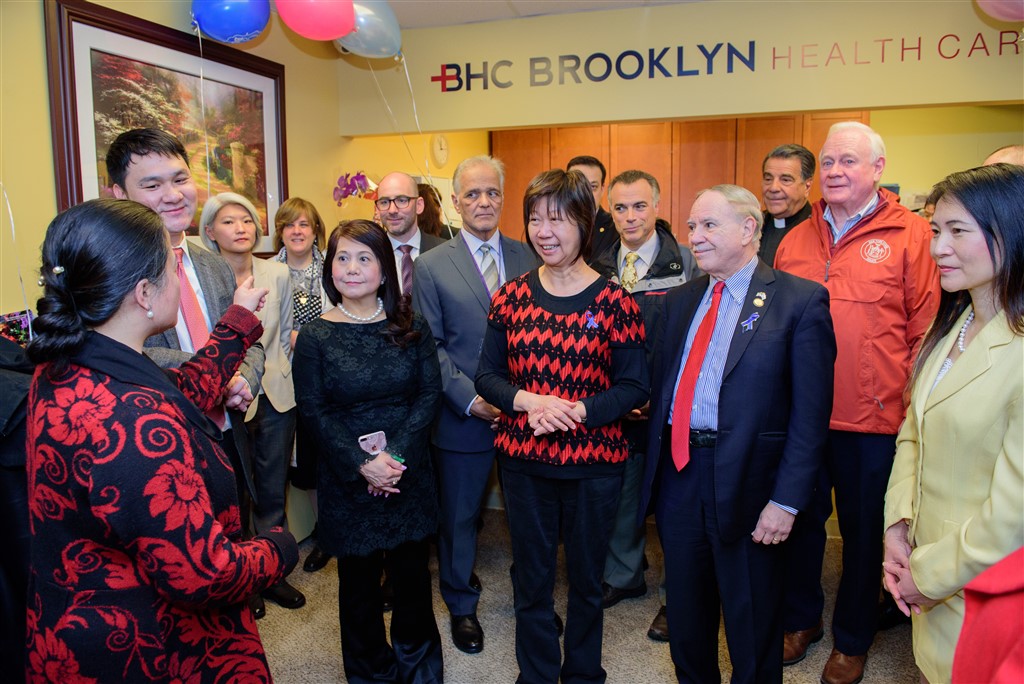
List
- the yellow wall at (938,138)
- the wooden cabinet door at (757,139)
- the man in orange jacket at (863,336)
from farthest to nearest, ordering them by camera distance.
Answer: the wooden cabinet door at (757,139)
the yellow wall at (938,138)
the man in orange jacket at (863,336)

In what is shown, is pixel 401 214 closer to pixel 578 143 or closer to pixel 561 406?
pixel 561 406

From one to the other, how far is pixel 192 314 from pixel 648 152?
5.15 meters

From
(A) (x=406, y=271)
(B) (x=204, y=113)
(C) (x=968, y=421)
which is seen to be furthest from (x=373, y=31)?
(C) (x=968, y=421)

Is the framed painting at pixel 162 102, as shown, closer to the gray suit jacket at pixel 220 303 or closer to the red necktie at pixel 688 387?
the gray suit jacket at pixel 220 303

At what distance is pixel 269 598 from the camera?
117 inches

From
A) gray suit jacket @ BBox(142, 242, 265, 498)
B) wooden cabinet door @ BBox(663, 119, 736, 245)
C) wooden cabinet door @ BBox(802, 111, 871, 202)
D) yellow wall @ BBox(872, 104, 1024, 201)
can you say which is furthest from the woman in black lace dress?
yellow wall @ BBox(872, 104, 1024, 201)

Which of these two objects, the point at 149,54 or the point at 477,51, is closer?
the point at 149,54

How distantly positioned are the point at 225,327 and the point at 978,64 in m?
3.83

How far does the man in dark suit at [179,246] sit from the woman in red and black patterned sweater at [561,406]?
74 centimetres

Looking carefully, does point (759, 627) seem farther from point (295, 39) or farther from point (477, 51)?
point (295, 39)

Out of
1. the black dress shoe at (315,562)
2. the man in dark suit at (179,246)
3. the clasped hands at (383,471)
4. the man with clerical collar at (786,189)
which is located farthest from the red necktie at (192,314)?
the man with clerical collar at (786,189)

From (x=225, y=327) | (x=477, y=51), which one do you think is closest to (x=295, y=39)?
(x=477, y=51)

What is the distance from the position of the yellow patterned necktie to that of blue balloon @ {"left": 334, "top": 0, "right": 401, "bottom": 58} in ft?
5.84

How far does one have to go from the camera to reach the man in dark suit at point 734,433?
1891mm
